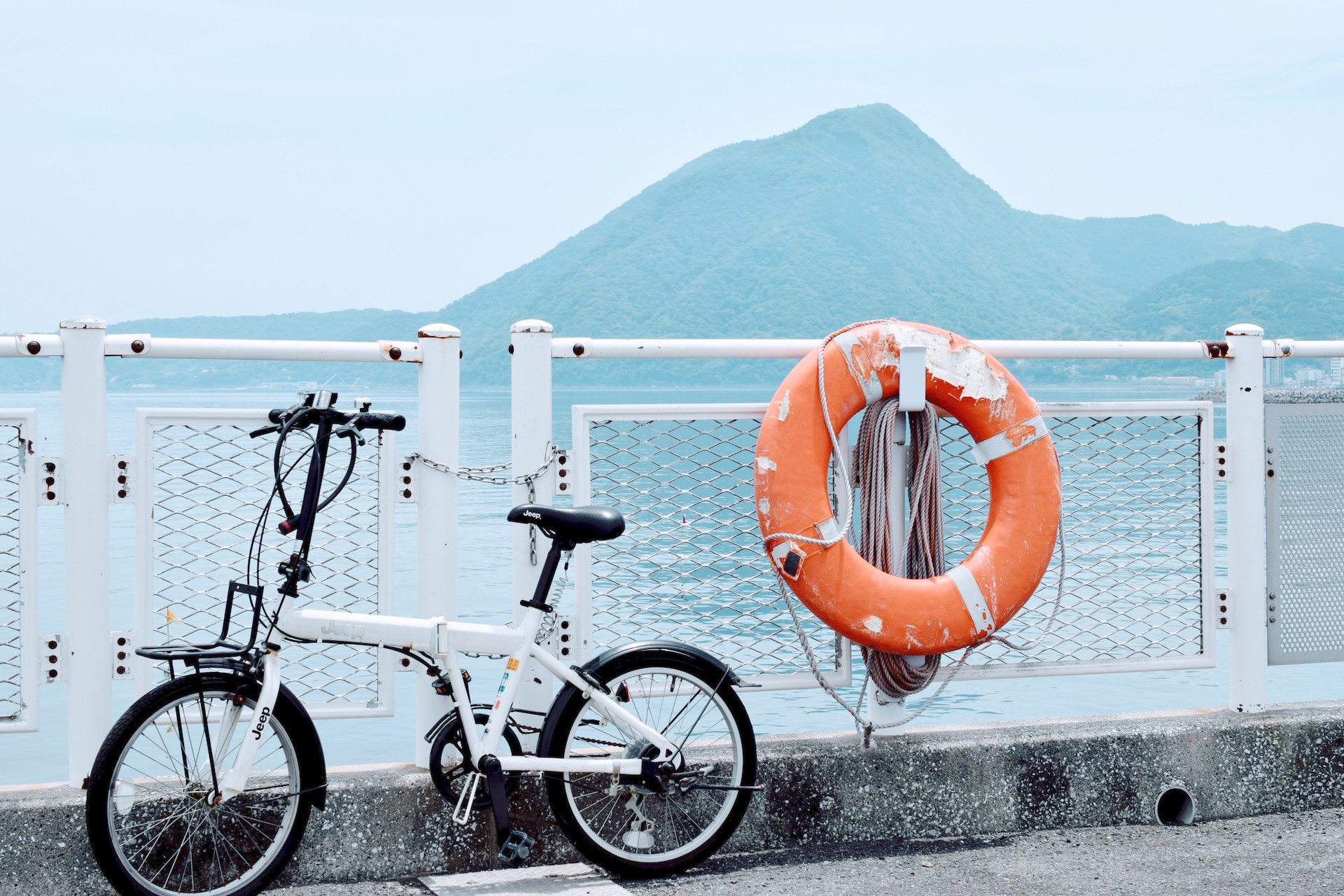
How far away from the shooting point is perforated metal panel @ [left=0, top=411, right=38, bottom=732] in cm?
268

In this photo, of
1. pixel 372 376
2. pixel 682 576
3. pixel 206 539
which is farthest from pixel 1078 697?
pixel 372 376

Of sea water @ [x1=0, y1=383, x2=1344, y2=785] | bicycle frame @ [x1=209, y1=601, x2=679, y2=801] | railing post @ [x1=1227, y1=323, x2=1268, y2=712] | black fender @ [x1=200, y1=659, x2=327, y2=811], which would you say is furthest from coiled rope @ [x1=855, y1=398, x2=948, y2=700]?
sea water @ [x1=0, y1=383, x2=1344, y2=785]

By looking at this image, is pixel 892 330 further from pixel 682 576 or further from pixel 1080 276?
pixel 1080 276

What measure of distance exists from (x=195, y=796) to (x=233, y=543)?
62cm

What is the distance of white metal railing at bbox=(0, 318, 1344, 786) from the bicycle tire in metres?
0.18

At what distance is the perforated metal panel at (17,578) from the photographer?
8.79ft

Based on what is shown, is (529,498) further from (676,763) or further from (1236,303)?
(1236,303)

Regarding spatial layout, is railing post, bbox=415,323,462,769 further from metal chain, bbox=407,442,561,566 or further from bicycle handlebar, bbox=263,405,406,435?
bicycle handlebar, bbox=263,405,406,435

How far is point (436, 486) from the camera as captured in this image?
9.40ft

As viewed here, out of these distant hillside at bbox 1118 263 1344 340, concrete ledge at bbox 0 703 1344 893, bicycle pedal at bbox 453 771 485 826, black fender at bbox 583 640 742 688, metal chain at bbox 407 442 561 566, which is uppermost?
distant hillside at bbox 1118 263 1344 340

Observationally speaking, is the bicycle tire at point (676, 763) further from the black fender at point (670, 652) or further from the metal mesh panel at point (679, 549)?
the metal mesh panel at point (679, 549)

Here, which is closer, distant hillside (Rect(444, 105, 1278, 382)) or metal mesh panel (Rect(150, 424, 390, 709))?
metal mesh panel (Rect(150, 424, 390, 709))

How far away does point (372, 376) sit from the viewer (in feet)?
419

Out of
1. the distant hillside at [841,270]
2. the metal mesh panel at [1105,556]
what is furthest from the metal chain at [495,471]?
the distant hillside at [841,270]
